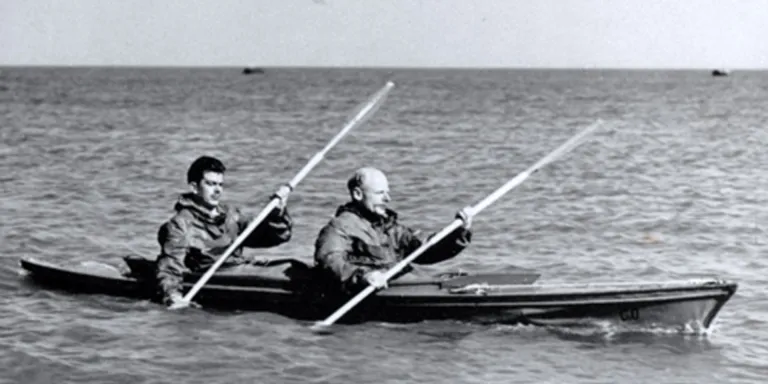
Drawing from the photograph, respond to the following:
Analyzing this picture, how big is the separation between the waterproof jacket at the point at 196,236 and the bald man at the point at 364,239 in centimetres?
123

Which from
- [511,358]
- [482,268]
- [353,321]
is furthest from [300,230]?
[511,358]

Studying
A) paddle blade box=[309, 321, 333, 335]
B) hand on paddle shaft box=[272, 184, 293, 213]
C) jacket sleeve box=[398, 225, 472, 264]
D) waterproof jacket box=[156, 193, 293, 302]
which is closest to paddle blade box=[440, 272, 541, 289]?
jacket sleeve box=[398, 225, 472, 264]

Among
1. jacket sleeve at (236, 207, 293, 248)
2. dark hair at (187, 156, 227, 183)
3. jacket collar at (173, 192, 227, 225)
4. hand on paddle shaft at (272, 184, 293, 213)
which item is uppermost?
dark hair at (187, 156, 227, 183)

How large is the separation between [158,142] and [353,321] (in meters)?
28.8

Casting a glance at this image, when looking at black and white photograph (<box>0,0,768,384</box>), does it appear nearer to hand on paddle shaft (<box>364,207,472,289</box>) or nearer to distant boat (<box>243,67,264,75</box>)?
hand on paddle shaft (<box>364,207,472,289</box>)

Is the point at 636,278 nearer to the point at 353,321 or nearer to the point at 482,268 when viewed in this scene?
the point at 482,268

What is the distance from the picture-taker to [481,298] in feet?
38.3

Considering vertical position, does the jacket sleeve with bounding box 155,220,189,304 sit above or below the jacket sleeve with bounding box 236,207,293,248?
below

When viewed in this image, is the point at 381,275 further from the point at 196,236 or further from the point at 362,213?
the point at 196,236

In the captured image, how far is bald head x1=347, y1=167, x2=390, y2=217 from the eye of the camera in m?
11.6

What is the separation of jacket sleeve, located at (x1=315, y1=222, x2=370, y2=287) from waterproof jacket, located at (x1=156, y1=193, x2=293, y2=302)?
129cm

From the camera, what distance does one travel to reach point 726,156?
36062 millimetres

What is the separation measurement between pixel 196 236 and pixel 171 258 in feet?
1.19

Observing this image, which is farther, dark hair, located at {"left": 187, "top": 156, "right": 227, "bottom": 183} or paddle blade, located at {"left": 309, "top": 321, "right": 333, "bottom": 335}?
dark hair, located at {"left": 187, "top": 156, "right": 227, "bottom": 183}
